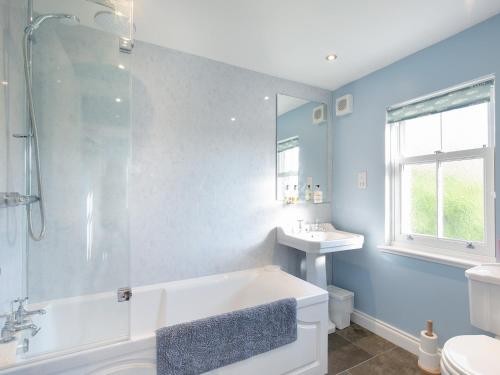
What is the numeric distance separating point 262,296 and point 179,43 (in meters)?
2.13

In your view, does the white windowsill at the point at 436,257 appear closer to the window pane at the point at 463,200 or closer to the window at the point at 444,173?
the window at the point at 444,173

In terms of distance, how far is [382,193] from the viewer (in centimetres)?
233

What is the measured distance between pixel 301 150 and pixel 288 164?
231 millimetres

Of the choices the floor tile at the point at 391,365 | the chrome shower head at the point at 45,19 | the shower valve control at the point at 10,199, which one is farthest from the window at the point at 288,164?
the shower valve control at the point at 10,199

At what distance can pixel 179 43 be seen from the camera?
1.94 meters

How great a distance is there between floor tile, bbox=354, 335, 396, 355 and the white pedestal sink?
27 centimetres

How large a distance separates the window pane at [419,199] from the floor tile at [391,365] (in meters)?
0.99

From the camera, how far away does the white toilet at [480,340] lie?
3.72 feet

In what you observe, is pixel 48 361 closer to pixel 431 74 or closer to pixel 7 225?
pixel 7 225

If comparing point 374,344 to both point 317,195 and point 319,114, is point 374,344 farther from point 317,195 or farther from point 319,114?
point 319,114

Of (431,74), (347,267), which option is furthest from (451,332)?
(431,74)

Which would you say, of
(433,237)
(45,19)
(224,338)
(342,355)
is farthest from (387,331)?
(45,19)

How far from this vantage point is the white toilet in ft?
3.72

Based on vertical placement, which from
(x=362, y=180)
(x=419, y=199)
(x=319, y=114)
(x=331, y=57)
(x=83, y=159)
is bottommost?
(x=419, y=199)
